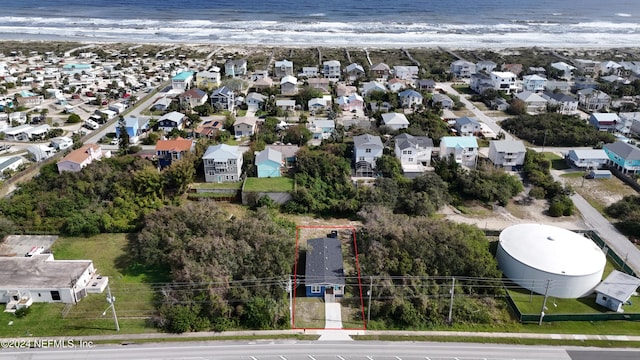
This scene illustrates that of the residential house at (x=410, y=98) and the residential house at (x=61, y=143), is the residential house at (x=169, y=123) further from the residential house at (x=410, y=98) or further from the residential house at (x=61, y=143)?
the residential house at (x=410, y=98)

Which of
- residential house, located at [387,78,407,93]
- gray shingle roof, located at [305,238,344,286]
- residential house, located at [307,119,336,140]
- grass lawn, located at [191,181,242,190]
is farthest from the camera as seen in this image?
residential house, located at [387,78,407,93]

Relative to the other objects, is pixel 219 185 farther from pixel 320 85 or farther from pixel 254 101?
pixel 320 85

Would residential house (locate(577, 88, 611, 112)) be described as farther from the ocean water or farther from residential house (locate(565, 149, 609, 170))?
the ocean water

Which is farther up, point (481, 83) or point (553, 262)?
point (481, 83)

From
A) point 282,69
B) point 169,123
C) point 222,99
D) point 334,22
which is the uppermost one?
point 334,22

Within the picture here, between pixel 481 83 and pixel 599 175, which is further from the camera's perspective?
pixel 481 83

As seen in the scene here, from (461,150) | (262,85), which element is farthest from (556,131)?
(262,85)

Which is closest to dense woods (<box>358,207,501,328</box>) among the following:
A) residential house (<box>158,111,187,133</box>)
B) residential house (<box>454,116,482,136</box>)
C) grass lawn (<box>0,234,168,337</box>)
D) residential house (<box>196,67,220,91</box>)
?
grass lawn (<box>0,234,168,337</box>)
